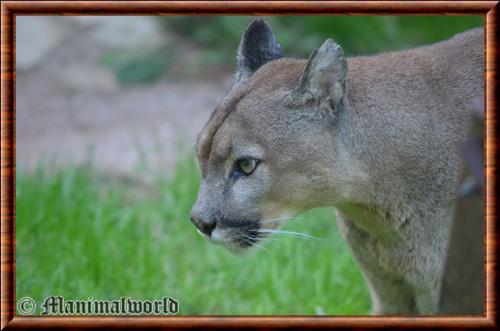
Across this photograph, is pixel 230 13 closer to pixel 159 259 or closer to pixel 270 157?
pixel 270 157

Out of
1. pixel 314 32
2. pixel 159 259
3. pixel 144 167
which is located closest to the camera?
pixel 159 259

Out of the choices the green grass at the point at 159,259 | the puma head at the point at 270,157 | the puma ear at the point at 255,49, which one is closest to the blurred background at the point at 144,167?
the green grass at the point at 159,259

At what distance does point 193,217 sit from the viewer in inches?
186

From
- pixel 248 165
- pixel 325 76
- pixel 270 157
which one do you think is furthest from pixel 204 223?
pixel 325 76

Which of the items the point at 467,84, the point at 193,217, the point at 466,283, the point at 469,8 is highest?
the point at 469,8

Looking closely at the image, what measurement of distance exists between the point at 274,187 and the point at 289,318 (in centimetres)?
76

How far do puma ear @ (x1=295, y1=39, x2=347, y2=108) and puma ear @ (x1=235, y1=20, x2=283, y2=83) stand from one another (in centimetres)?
57

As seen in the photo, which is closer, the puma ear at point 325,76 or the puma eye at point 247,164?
the puma ear at point 325,76

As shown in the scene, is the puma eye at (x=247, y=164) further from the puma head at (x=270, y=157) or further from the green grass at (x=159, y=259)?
the green grass at (x=159, y=259)

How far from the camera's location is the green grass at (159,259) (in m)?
6.59

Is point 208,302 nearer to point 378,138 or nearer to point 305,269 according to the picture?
point 305,269

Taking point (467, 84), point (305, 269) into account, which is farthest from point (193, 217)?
point (305, 269)

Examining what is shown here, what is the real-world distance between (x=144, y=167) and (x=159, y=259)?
1.66 meters

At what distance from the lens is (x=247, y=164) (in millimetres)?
4695
